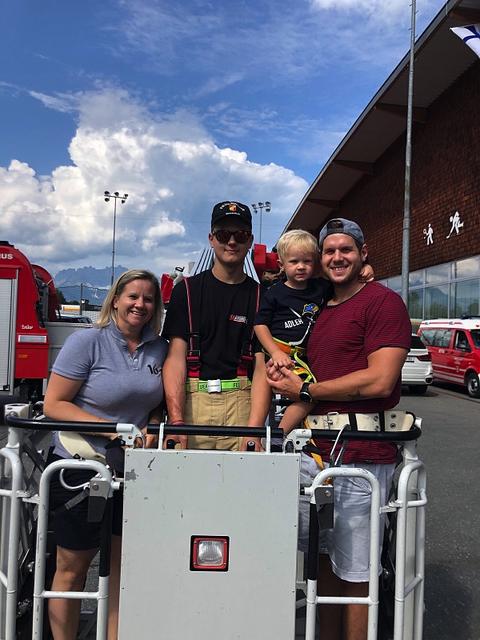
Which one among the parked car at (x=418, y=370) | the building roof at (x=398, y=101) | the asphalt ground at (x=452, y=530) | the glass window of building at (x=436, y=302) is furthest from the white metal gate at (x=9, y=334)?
the glass window of building at (x=436, y=302)

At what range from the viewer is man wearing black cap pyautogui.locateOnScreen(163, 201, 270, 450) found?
2.79m

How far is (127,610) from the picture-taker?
2.01 metres

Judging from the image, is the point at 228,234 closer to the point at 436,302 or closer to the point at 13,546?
the point at 13,546

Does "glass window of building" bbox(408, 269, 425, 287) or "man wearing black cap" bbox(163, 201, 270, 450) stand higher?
"glass window of building" bbox(408, 269, 425, 287)

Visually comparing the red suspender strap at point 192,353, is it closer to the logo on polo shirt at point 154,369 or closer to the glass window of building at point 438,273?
the logo on polo shirt at point 154,369

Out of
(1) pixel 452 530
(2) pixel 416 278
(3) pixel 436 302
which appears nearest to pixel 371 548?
(1) pixel 452 530

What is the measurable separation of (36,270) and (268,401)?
378 inches

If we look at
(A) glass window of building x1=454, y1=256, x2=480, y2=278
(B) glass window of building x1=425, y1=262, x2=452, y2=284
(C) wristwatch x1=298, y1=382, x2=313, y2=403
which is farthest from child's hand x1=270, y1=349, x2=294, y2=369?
(B) glass window of building x1=425, y1=262, x2=452, y2=284

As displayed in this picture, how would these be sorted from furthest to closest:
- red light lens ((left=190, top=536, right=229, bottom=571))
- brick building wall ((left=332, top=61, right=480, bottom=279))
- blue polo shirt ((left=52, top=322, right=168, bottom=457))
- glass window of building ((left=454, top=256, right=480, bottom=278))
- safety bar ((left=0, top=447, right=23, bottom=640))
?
brick building wall ((left=332, top=61, right=480, bottom=279)) → glass window of building ((left=454, top=256, right=480, bottom=278)) → blue polo shirt ((left=52, top=322, right=168, bottom=457)) → safety bar ((left=0, top=447, right=23, bottom=640)) → red light lens ((left=190, top=536, right=229, bottom=571))

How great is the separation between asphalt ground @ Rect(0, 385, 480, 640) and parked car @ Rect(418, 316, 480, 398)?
15.6ft

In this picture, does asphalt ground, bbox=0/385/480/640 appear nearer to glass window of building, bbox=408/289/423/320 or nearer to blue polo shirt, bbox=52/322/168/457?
blue polo shirt, bbox=52/322/168/457

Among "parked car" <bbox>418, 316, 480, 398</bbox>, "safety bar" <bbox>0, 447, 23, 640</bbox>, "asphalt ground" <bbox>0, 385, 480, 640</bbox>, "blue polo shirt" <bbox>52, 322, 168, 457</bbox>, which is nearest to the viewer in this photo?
"safety bar" <bbox>0, 447, 23, 640</bbox>

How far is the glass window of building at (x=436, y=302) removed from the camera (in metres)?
23.1

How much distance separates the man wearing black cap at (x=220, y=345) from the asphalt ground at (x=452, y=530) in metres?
1.76
